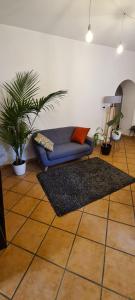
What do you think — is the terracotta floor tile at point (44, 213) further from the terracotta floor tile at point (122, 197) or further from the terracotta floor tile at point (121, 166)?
the terracotta floor tile at point (121, 166)

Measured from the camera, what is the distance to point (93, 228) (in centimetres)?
177

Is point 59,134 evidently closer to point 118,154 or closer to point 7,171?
point 7,171

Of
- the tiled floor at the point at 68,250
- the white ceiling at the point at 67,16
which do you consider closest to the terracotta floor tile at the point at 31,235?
the tiled floor at the point at 68,250

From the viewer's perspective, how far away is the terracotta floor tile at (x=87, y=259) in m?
1.33

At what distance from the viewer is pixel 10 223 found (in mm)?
1825

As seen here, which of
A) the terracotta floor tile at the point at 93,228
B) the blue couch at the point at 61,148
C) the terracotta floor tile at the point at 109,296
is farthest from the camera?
the blue couch at the point at 61,148

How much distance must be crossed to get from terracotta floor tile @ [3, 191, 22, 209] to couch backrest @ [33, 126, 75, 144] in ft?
4.72

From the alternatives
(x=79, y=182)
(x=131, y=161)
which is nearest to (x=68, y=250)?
(x=79, y=182)

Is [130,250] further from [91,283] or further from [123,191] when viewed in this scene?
[123,191]

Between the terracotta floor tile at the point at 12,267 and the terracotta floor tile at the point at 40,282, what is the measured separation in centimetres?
6

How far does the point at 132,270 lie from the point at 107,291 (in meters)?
0.30

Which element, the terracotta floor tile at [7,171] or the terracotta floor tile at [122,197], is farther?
the terracotta floor tile at [7,171]

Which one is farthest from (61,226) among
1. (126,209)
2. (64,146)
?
(64,146)

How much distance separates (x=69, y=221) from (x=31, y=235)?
1.52ft
